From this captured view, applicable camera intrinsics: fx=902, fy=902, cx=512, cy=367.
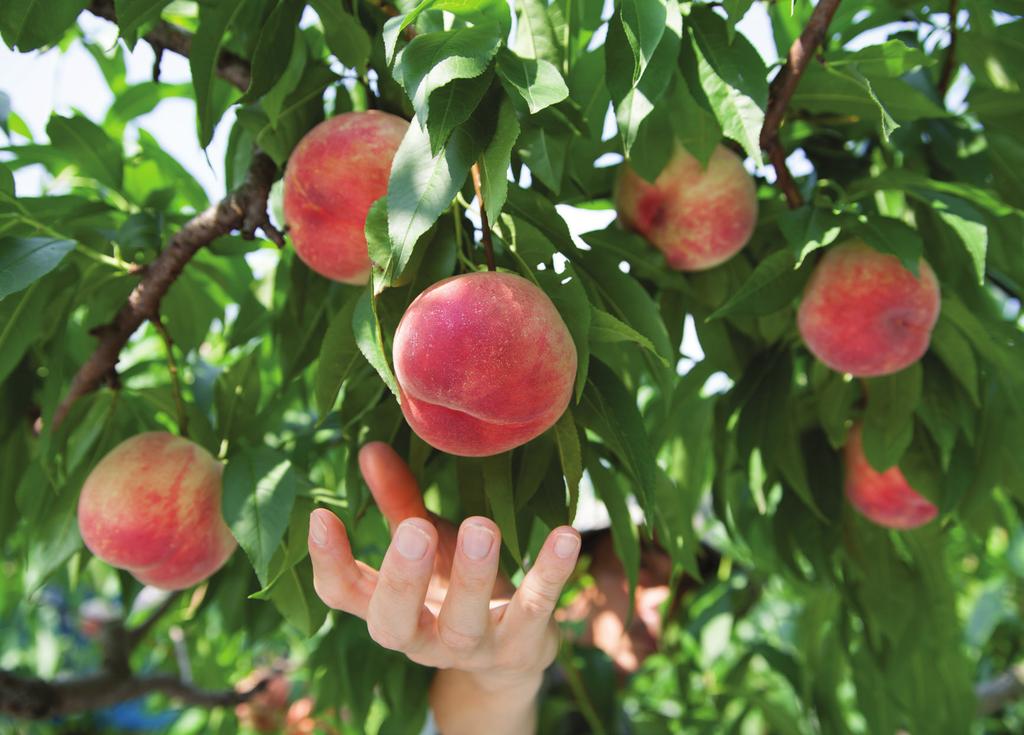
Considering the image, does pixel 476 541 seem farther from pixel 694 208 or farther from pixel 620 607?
pixel 620 607

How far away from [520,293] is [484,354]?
57 mm

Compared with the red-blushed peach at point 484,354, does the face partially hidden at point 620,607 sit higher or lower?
lower

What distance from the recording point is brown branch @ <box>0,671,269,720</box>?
1.52m

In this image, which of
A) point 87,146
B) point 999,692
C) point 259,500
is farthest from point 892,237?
point 999,692

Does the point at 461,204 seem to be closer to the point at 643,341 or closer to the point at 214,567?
the point at 643,341

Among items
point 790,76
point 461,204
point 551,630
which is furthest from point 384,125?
point 551,630

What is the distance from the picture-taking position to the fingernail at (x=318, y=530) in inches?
28.7

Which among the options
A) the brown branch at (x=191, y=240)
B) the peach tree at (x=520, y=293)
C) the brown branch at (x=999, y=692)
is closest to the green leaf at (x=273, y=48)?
the peach tree at (x=520, y=293)

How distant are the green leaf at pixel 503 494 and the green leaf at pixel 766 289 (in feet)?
0.87

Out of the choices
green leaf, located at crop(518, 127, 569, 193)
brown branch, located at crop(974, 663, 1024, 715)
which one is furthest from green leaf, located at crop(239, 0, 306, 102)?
brown branch, located at crop(974, 663, 1024, 715)

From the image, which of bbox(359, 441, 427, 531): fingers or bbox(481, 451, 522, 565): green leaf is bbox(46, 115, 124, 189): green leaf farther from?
bbox(481, 451, 522, 565): green leaf

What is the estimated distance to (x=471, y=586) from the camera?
2.43 ft

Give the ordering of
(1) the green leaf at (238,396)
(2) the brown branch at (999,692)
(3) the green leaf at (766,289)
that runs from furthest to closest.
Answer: (2) the brown branch at (999,692) < (1) the green leaf at (238,396) < (3) the green leaf at (766,289)

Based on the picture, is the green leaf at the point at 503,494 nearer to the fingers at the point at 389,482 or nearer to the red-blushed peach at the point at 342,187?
the fingers at the point at 389,482
